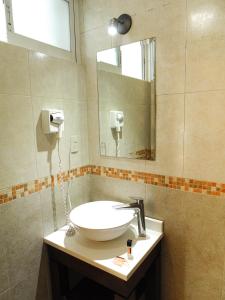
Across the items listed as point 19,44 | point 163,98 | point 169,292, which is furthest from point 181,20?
point 169,292

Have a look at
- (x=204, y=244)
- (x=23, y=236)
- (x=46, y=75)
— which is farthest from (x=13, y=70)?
(x=204, y=244)

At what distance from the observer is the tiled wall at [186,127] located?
1042mm

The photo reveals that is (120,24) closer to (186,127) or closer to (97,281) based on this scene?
(186,127)

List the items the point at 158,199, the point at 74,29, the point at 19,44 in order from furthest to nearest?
1. the point at 74,29
2. the point at 158,199
3. the point at 19,44

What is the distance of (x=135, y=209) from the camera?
4.09ft

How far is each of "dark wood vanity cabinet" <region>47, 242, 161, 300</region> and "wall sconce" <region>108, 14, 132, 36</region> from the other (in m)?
1.38

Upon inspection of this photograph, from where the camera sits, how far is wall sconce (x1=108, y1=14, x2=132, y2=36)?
1.25 metres

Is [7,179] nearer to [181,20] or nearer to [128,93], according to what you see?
[128,93]

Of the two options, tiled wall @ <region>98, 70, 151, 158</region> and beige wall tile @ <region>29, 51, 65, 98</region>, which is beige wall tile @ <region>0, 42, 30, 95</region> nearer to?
beige wall tile @ <region>29, 51, 65, 98</region>

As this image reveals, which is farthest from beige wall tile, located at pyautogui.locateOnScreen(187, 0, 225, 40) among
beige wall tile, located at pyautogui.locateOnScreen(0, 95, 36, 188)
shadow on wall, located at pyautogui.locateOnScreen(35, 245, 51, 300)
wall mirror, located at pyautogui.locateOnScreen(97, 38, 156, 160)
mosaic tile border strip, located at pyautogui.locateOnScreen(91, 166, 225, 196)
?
shadow on wall, located at pyautogui.locateOnScreen(35, 245, 51, 300)

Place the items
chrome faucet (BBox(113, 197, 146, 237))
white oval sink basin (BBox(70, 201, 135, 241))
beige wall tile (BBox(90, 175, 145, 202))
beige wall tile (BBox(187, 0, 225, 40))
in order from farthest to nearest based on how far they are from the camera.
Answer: beige wall tile (BBox(90, 175, 145, 202)) < chrome faucet (BBox(113, 197, 146, 237)) < white oval sink basin (BBox(70, 201, 135, 241)) < beige wall tile (BBox(187, 0, 225, 40))

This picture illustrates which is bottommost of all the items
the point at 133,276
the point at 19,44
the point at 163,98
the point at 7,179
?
the point at 133,276

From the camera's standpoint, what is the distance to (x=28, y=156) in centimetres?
118

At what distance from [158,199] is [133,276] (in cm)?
47
